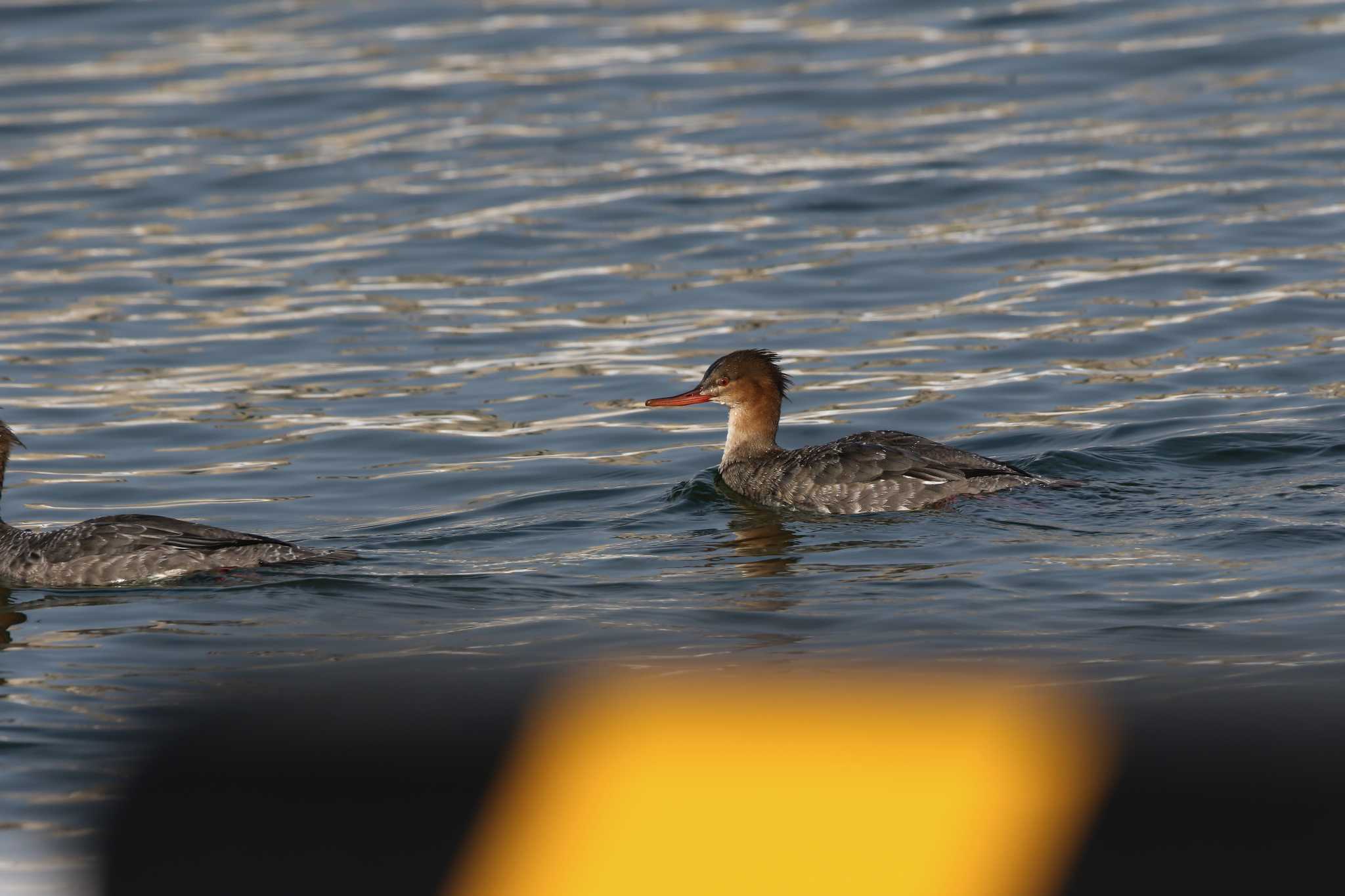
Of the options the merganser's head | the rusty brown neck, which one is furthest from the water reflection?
the rusty brown neck

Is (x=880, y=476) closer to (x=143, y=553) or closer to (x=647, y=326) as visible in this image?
(x=143, y=553)

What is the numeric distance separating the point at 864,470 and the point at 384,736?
4.18 metres

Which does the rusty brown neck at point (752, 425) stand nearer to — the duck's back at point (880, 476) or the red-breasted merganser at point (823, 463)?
the red-breasted merganser at point (823, 463)

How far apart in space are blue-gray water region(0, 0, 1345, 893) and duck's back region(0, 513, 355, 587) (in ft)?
0.38

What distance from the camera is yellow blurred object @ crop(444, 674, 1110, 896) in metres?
6.58

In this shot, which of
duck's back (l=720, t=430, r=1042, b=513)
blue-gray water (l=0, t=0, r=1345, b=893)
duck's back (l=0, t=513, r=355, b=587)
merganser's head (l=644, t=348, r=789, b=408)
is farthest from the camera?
merganser's head (l=644, t=348, r=789, b=408)

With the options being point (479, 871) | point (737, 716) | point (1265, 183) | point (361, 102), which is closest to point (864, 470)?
point (737, 716)

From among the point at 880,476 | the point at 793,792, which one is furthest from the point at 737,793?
the point at 880,476

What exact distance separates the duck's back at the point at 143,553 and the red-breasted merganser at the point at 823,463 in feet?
9.28

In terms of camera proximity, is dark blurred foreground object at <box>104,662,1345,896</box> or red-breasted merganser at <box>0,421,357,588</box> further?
red-breasted merganser at <box>0,421,357,588</box>

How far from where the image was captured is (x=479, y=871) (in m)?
6.76

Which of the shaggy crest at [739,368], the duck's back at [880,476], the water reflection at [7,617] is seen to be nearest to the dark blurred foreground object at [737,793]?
the water reflection at [7,617]

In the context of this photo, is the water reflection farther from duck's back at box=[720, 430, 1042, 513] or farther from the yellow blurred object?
duck's back at box=[720, 430, 1042, 513]

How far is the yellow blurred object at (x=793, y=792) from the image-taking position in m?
6.58
